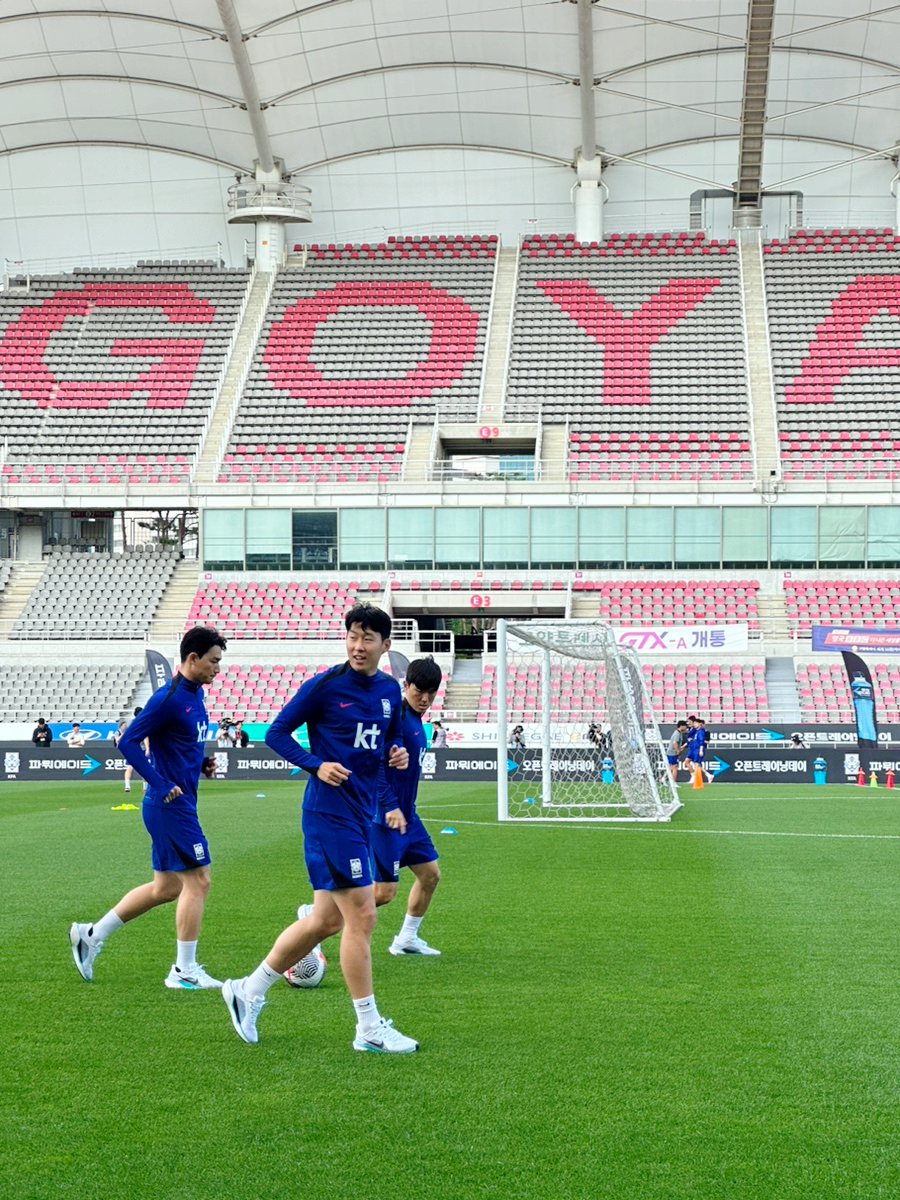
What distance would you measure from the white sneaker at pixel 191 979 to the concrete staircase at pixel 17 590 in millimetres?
39979

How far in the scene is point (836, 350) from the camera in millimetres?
52312

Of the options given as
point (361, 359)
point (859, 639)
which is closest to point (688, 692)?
point (859, 639)

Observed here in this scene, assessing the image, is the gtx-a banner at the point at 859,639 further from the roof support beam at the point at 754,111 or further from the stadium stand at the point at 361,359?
the roof support beam at the point at 754,111

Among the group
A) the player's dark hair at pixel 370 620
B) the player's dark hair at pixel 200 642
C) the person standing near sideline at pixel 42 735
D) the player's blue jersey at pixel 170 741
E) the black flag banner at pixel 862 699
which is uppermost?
the player's dark hair at pixel 370 620

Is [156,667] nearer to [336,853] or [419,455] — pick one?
[419,455]

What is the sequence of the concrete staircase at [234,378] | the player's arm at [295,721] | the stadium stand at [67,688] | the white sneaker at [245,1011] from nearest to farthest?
the player's arm at [295,721], the white sneaker at [245,1011], the stadium stand at [67,688], the concrete staircase at [234,378]

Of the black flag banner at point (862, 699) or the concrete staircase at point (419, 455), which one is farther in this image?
the concrete staircase at point (419, 455)

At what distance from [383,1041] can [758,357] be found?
49.2m

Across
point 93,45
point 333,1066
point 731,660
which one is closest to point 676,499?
point 731,660

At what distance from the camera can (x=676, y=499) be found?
154 feet

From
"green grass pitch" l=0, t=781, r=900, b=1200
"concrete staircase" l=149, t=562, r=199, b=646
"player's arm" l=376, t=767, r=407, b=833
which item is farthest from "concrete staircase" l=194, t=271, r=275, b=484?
"player's arm" l=376, t=767, r=407, b=833

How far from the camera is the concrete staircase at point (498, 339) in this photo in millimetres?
51031

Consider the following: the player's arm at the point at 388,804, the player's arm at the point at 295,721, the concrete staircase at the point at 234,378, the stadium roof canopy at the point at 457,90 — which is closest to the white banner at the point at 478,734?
the concrete staircase at the point at 234,378

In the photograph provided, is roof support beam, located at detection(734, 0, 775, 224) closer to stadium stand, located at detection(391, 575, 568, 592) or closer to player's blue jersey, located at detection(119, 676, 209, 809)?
A: stadium stand, located at detection(391, 575, 568, 592)
